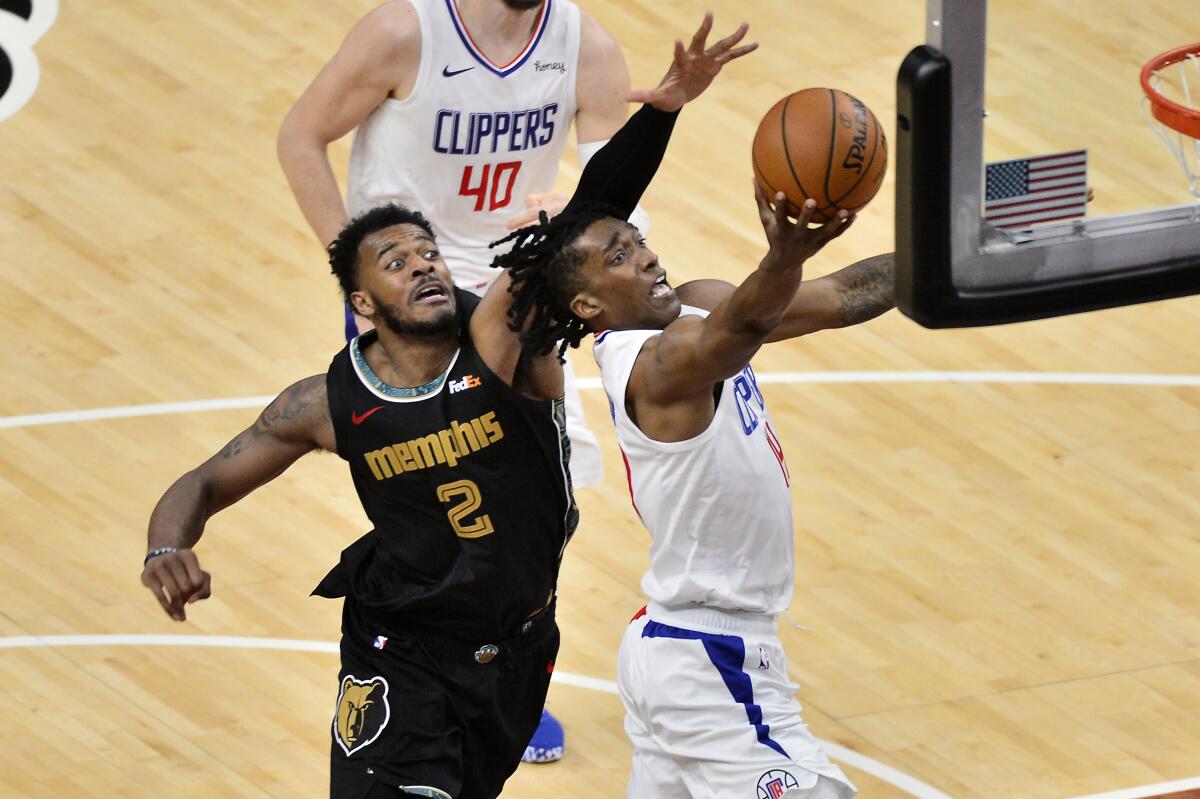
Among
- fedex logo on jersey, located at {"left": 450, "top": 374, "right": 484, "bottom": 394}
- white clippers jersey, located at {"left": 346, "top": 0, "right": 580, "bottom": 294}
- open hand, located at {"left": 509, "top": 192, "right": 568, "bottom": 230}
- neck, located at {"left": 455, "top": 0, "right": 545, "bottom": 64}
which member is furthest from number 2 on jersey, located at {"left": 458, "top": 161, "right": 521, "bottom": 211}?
fedex logo on jersey, located at {"left": 450, "top": 374, "right": 484, "bottom": 394}

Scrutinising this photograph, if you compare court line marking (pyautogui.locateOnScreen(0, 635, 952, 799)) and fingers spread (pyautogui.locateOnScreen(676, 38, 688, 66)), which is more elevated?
fingers spread (pyautogui.locateOnScreen(676, 38, 688, 66))

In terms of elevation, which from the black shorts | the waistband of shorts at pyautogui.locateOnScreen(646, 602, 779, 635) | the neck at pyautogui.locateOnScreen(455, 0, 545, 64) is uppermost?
the neck at pyautogui.locateOnScreen(455, 0, 545, 64)

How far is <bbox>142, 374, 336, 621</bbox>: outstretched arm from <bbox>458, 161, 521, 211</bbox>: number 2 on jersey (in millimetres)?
1386

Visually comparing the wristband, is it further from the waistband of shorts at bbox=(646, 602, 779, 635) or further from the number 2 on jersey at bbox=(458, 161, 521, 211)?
the number 2 on jersey at bbox=(458, 161, 521, 211)

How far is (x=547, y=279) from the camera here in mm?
5852

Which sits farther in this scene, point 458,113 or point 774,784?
point 458,113

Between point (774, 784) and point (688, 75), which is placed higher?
point (688, 75)

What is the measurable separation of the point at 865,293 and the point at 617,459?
3057mm

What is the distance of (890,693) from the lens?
771 centimetres

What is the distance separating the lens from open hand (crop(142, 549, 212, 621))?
19.0 feet

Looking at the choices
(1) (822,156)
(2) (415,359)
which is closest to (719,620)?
(2) (415,359)

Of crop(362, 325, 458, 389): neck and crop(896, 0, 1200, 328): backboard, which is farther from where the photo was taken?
crop(362, 325, 458, 389): neck

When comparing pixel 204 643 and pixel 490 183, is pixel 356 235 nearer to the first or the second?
pixel 490 183

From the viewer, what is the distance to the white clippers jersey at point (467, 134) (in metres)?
7.32
